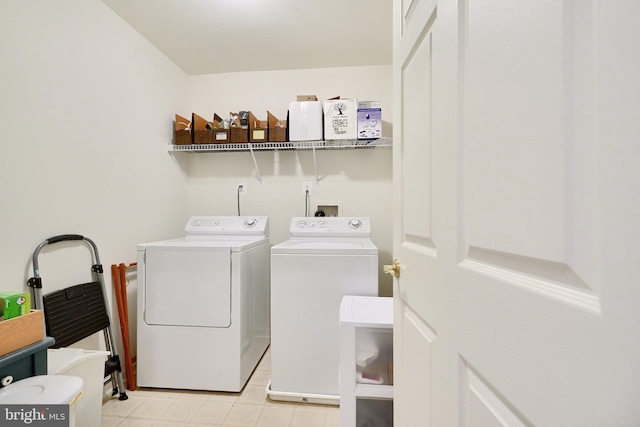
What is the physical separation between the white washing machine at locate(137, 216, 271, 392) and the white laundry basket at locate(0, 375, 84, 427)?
2.72 ft

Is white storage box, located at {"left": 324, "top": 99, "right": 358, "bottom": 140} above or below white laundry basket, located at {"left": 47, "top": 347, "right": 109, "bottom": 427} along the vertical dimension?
above

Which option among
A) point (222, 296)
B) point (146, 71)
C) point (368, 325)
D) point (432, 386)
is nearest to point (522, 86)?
point (432, 386)

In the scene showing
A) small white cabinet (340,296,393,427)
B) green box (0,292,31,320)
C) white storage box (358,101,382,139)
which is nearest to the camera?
green box (0,292,31,320)

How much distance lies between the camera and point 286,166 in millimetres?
2756

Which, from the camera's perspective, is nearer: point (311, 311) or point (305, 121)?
point (311, 311)

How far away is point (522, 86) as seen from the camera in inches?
15.6

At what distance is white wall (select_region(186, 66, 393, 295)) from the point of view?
2.67 metres

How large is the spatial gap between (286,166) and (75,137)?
5.15 ft

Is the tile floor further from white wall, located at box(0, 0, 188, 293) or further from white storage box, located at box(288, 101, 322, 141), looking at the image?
white storage box, located at box(288, 101, 322, 141)

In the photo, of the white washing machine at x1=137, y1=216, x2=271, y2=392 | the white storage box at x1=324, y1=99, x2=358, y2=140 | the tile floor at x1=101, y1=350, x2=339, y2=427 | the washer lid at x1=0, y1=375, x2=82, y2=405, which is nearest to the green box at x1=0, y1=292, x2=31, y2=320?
the washer lid at x1=0, y1=375, x2=82, y2=405

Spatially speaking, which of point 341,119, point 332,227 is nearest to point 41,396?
point 332,227
